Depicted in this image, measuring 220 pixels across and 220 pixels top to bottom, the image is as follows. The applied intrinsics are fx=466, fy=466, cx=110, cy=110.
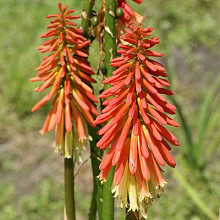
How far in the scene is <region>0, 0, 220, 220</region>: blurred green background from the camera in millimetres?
4410

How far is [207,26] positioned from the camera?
293 inches

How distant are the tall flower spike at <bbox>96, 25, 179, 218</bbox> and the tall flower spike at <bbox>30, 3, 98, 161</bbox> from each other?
279 millimetres

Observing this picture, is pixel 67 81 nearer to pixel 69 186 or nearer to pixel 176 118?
pixel 69 186

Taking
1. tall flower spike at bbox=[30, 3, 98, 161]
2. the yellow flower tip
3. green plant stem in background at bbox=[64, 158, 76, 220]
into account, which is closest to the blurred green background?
green plant stem in background at bbox=[64, 158, 76, 220]

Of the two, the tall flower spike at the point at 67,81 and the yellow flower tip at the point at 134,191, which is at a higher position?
the tall flower spike at the point at 67,81

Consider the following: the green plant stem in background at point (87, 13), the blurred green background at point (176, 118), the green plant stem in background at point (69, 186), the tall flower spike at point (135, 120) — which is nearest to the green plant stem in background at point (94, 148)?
the green plant stem in background at point (87, 13)

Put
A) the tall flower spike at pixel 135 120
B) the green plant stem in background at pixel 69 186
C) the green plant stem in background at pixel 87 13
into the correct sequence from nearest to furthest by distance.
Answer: the tall flower spike at pixel 135 120 < the green plant stem in background at pixel 87 13 < the green plant stem in background at pixel 69 186

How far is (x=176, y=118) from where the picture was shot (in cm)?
550

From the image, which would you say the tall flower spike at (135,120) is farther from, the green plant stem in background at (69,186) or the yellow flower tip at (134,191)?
the green plant stem in background at (69,186)

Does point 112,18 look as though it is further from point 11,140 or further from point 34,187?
point 11,140

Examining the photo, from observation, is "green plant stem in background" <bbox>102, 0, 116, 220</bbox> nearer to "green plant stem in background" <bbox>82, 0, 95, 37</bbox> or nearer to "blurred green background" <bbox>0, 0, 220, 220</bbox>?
"green plant stem in background" <bbox>82, 0, 95, 37</bbox>

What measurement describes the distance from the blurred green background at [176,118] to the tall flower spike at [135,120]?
1.82 metres

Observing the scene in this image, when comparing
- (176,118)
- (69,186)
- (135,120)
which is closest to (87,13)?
(135,120)

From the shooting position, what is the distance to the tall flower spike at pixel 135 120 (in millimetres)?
1607
